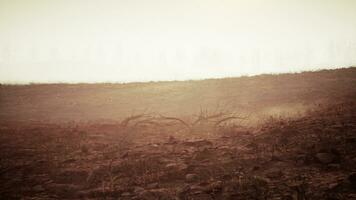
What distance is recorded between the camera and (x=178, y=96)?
18547mm

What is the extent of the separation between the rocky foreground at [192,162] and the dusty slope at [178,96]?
11.9 feet

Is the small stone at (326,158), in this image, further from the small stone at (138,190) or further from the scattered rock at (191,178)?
the small stone at (138,190)

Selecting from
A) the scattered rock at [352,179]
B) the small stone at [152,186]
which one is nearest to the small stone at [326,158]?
the scattered rock at [352,179]

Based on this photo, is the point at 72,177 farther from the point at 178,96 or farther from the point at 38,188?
the point at 178,96

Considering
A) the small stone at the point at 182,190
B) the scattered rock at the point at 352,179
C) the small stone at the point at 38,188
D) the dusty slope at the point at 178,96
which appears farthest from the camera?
the dusty slope at the point at 178,96

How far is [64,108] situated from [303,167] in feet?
44.8

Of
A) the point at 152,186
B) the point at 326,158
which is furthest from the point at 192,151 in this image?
the point at 326,158

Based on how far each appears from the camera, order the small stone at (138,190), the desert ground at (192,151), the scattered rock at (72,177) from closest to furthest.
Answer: the desert ground at (192,151) < the small stone at (138,190) < the scattered rock at (72,177)

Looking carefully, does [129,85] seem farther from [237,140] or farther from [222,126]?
[237,140]

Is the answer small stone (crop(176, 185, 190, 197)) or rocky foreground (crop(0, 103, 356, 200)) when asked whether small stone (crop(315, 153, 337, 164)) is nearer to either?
→ rocky foreground (crop(0, 103, 356, 200))

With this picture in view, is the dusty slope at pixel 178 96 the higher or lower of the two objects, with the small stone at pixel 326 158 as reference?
higher

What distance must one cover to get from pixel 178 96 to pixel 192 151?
10191 millimetres

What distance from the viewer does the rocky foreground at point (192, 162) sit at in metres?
6.18

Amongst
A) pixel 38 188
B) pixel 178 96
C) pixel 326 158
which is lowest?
pixel 38 188
